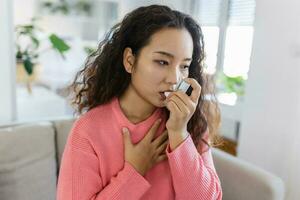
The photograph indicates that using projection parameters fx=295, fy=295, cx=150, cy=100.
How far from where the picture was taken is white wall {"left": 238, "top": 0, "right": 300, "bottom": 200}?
131 centimetres

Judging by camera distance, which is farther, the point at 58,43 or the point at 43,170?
the point at 58,43

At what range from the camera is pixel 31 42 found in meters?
1.82

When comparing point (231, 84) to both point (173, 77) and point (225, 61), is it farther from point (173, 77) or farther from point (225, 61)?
point (173, 77)

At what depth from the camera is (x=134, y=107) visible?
847mm

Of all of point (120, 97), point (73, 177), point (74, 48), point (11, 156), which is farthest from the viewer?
point (74, 48)

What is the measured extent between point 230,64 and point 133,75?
1.39 meters

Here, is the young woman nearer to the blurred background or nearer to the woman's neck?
the woman's neck

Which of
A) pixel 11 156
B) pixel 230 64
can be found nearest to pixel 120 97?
pixel 11 156

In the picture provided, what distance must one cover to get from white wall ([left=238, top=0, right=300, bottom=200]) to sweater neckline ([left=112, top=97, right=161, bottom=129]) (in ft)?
2.48

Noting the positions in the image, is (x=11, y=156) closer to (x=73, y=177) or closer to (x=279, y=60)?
(x=73, y=177)

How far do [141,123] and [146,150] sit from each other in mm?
89

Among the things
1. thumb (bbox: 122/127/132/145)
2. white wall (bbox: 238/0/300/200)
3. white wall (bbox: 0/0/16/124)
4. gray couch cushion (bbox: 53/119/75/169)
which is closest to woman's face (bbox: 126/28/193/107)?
thumb (bbox: 122/127/132/145)

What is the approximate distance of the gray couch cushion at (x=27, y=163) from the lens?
1252 millimetres

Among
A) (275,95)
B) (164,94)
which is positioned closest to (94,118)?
(164,94)
